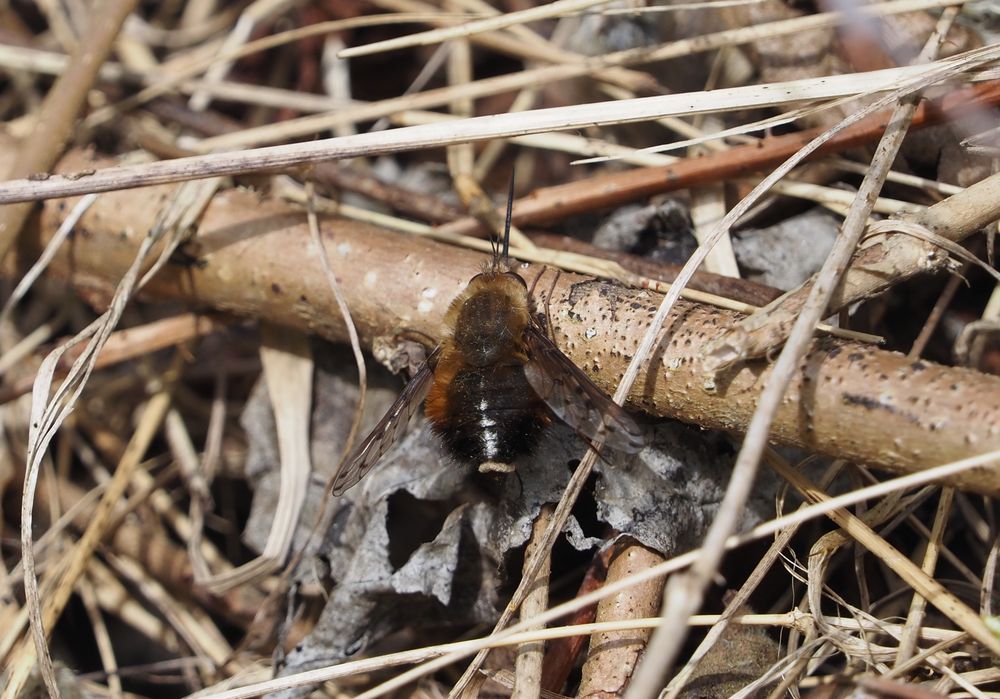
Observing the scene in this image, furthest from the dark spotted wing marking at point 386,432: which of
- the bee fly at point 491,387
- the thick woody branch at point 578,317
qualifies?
the thick woody branch at point 578,317

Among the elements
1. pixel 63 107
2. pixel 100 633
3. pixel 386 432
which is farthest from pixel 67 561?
pixel 63 107

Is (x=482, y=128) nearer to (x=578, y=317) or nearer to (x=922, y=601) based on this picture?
(x=578, y=317)

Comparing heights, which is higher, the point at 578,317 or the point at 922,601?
the point at 578,317

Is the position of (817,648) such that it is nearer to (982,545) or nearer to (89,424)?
(982,545)

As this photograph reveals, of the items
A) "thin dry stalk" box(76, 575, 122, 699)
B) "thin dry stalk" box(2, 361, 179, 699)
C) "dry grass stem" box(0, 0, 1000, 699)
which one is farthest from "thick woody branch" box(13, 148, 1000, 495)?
"thin dry stalk" box(76, 575, 122, 699)

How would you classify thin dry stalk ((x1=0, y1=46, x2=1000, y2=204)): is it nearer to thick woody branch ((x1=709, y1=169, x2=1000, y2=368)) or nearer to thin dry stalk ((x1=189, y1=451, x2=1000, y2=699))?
thick woody branch ((x1=709, y1=169, x2=1000, y2=368))

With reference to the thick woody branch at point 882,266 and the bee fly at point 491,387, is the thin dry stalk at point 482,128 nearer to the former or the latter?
the thick woody branch at point 882,266
